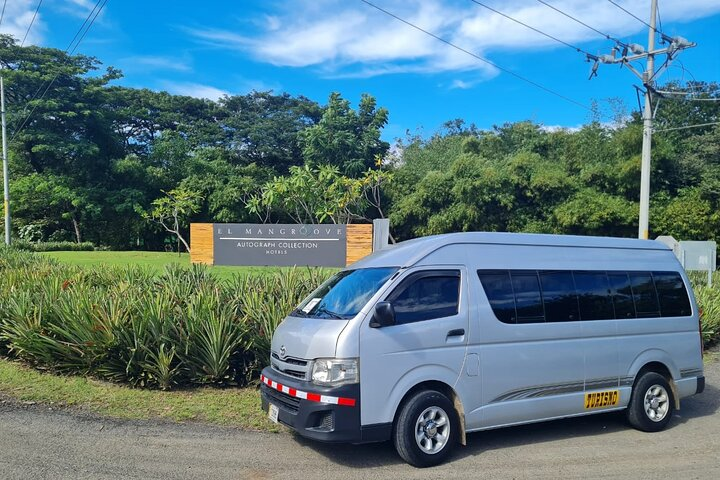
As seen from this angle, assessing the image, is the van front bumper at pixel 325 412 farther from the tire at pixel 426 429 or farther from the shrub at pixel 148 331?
the shrub at pixel 148 331

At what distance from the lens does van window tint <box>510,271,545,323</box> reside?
6516mm

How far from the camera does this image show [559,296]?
269 inches

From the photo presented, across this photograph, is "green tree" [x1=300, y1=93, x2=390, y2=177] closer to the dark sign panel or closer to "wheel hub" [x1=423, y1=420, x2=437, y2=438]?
the dark sign panel

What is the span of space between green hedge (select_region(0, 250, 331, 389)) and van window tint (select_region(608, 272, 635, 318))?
4696 mm

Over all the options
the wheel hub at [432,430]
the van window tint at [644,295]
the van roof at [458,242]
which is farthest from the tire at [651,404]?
the wheel hub at [432,430]

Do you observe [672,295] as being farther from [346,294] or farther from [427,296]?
[346,294]

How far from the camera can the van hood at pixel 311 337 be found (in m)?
5.70

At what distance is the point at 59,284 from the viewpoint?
10703 mm

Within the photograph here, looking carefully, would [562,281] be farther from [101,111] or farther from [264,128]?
[264,128]

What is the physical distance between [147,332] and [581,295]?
588 centimetres

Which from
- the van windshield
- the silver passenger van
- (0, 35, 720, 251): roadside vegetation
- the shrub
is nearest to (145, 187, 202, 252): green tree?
(0, 35, 720, 251): roadside vegetation

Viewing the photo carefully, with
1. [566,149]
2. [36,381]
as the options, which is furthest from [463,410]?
[566,149]

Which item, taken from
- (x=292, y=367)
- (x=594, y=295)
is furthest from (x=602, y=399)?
(x=292, y=367)

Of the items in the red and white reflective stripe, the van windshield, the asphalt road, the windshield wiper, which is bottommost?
the asphalt road
